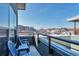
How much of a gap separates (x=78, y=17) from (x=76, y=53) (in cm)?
60

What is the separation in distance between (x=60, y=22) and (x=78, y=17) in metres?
0.31

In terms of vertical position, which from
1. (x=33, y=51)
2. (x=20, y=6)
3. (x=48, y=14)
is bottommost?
(x=33, y=51)

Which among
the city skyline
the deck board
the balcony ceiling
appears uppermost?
the balcony ceiling

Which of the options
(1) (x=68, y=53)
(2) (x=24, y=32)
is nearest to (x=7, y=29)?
(2) (x=24, y=32)

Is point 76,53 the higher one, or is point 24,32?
point 24,32

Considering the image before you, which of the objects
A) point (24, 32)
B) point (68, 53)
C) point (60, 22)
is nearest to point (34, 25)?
point (24, 32)

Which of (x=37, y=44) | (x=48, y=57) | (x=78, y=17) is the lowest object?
(x=48, y=57)

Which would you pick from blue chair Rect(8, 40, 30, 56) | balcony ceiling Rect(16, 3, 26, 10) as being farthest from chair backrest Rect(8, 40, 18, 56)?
balcony ceiling Rect(16, 3, 26, 10)

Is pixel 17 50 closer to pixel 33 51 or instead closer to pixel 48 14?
pixel 33 51

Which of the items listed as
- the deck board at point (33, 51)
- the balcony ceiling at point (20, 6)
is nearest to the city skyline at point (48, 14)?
the balcony ceiling at point (20, 6)

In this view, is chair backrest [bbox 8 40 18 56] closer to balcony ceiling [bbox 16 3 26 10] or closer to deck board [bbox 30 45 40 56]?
deck board [bbox 30 45 40 56]

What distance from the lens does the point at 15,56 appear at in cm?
341

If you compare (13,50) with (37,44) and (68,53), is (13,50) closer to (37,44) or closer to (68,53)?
(37,44)

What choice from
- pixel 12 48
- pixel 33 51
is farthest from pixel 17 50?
pixel 33 51
